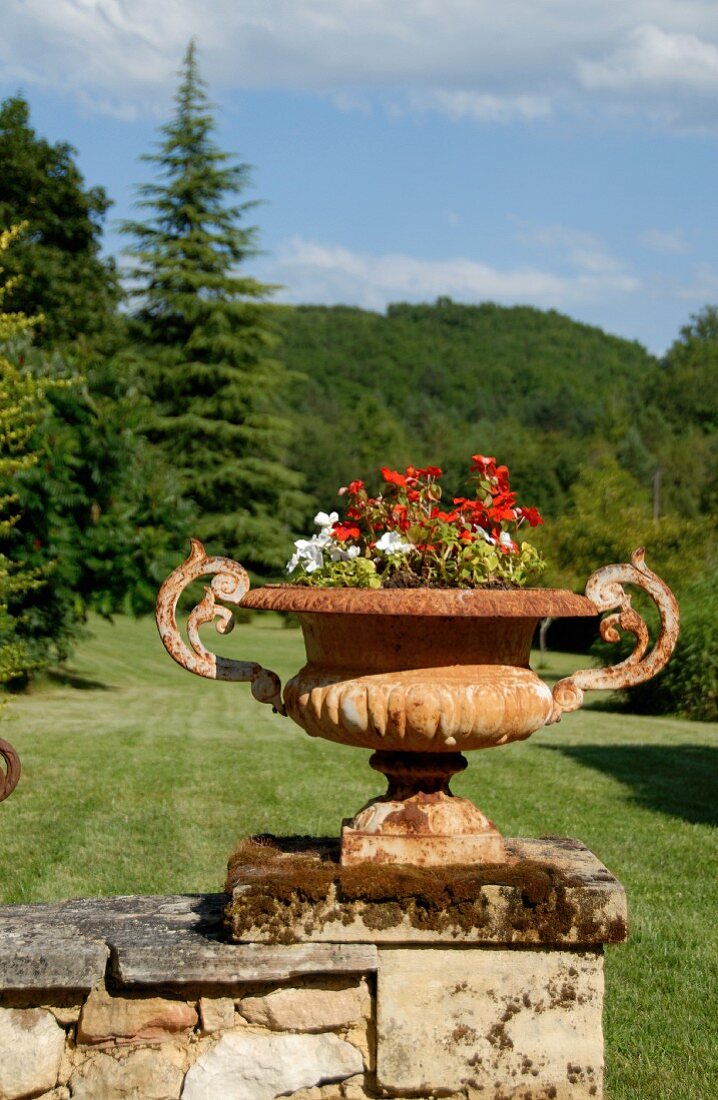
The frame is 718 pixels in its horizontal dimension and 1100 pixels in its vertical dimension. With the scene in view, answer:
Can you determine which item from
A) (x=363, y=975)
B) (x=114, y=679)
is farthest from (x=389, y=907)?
(x=114, y=679)

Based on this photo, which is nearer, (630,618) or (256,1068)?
(256,1068)

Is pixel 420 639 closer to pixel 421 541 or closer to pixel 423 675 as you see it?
pixel 423 675

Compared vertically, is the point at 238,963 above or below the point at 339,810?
above

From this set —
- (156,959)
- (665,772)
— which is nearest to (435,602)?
(156,959)

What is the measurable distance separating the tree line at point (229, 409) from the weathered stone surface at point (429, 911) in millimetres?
4511

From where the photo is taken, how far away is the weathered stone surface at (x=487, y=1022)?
2.81m

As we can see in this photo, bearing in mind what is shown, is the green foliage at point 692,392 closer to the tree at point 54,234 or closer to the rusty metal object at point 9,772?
the tree at point 54,234

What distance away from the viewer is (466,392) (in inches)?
2527

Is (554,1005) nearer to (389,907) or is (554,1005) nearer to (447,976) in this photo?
(447,976)

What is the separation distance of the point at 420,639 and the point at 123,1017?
1179 millimetres

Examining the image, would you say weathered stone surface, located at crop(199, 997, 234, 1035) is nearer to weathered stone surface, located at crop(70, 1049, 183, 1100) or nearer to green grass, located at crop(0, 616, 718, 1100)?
weathered stone surface, located at crop(70, 1049, 183, 1100)

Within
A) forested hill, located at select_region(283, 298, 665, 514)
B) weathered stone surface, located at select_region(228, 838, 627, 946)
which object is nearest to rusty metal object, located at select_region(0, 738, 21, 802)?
weathered stone surface, located at select_region(228, 838, 627, 946)

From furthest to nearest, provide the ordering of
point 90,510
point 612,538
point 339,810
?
point 612,538, point 90,510, point 339,810

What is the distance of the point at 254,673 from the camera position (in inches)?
132
